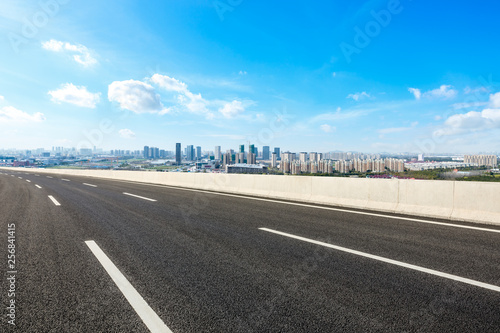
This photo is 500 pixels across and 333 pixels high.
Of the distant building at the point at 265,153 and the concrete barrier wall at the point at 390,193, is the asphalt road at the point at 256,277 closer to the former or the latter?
the concrete barrier wall at the point at 390,193

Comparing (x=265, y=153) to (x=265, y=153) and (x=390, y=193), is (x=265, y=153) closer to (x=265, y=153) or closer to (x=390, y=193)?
(x=265, y=153)

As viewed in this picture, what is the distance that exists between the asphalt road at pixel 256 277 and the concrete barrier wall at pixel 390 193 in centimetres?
87

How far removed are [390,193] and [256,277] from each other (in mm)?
6300

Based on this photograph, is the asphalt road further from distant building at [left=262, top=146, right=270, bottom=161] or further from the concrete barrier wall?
distant building at [left=262, top=146, right=270, bottom=161]

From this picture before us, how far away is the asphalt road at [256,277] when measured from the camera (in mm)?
2375

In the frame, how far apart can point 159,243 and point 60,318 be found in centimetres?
229

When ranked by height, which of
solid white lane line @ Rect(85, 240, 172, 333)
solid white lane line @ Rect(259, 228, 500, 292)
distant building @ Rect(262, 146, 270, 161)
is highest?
distant building @ Rect(262, 146, 270, 161)

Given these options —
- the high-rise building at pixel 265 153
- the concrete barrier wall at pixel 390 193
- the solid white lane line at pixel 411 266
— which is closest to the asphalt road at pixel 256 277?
the solid white lane line at pixel 411 266

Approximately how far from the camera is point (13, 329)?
2.25 meters

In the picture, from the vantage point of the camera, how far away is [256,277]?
3.27 meters

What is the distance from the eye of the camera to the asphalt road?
2375mm

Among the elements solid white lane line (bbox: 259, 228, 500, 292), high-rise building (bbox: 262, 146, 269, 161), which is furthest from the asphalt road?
high-rise building (bbox: 262, 146, 269, 161)

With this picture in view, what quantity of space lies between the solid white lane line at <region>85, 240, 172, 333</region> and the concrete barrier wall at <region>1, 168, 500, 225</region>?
7295 millimetres

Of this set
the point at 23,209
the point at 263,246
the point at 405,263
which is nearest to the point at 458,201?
the point at 405,263
